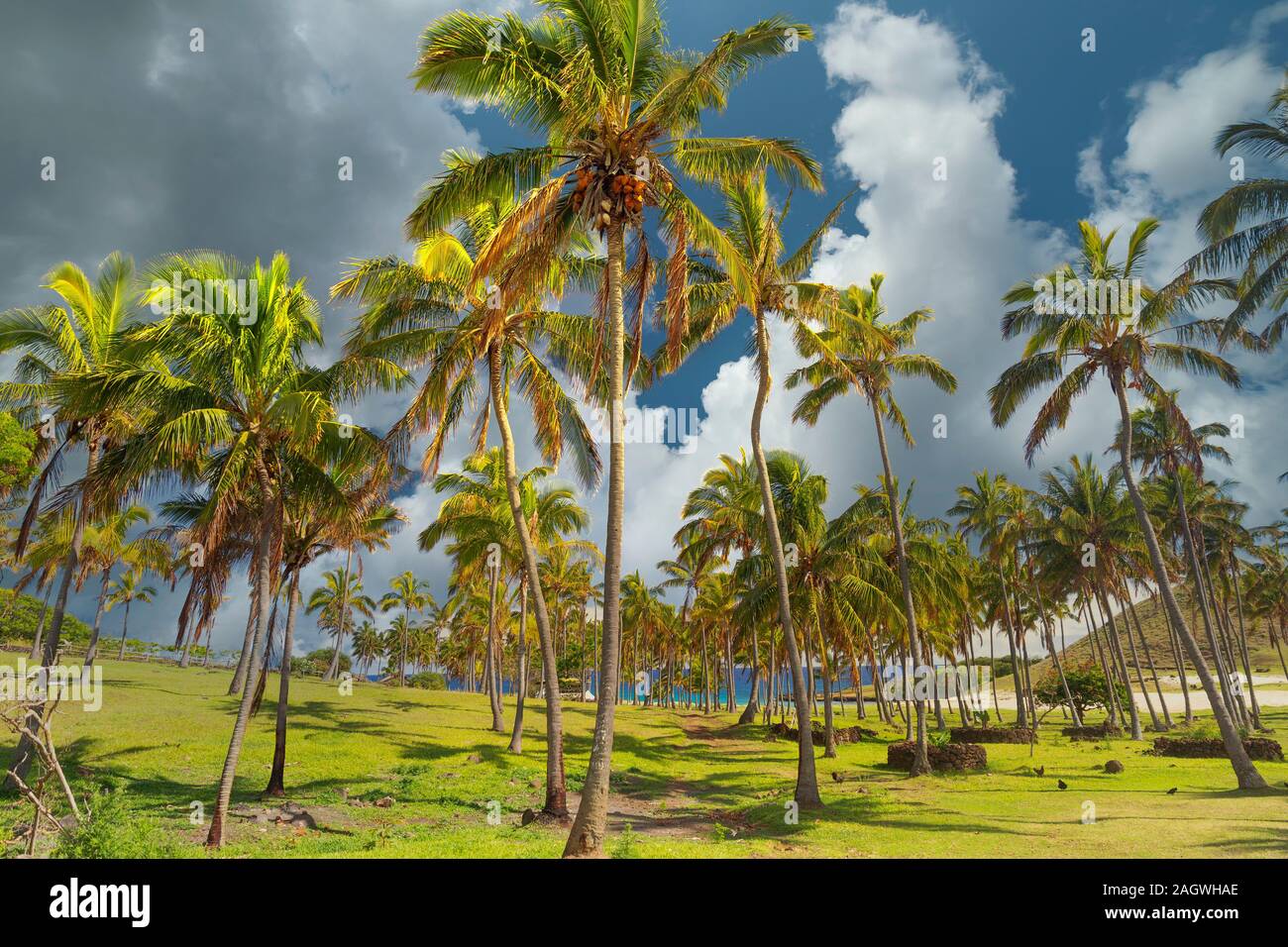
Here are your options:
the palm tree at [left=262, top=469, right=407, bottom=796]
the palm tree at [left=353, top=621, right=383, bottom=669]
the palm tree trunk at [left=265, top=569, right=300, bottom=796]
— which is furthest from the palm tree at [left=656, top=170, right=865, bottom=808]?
the palm tree at [left=353, top=621, right=383, bottom=669]

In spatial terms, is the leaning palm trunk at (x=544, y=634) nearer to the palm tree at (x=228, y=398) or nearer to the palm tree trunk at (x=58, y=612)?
the palm tree at (x=228, y=398)

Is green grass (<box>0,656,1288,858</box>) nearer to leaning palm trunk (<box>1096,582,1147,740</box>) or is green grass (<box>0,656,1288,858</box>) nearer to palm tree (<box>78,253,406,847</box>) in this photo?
leaning palm trunk (<box>1096,582,1147,740</box>)

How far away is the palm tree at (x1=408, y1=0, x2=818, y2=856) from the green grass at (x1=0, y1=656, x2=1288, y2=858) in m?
6.77

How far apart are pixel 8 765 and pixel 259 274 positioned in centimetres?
1558

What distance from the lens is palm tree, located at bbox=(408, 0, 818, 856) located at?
12258mm

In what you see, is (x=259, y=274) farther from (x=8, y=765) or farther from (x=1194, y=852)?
(x=1194, y=852)

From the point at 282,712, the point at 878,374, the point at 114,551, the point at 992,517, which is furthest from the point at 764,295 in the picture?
the point at 114,551

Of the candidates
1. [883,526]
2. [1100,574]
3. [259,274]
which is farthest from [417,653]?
[259,274]

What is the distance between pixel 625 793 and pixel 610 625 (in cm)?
1399

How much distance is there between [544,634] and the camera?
1781 centimetres

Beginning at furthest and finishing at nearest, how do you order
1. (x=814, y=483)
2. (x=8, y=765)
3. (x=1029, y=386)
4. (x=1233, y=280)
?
(x=814, y=483) → (x=1029, y=386) → (x=1233, y=280) → (x=8, y=765)

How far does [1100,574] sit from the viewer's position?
39.1 metres

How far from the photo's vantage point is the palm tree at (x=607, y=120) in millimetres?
12258
